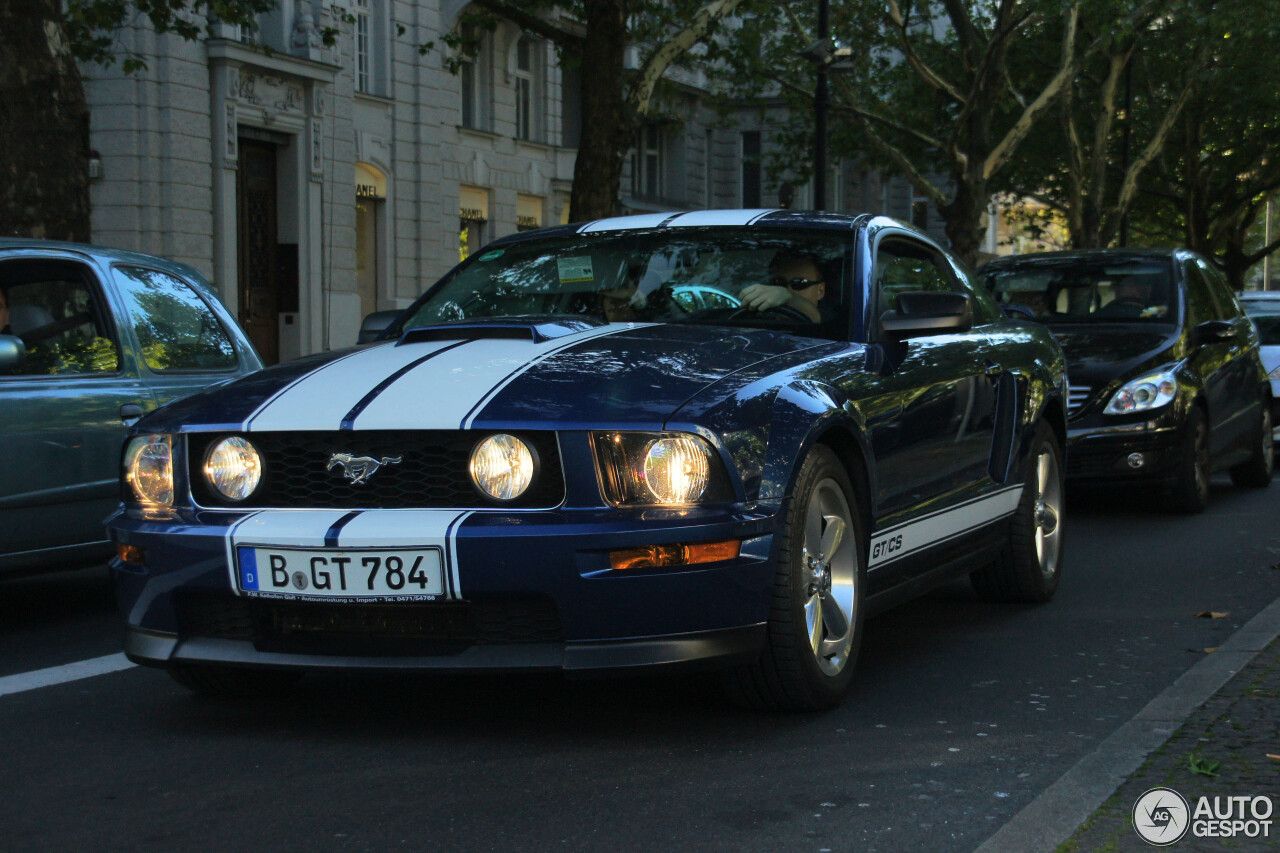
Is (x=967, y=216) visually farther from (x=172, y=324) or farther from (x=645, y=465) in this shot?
(x=645, y=465)

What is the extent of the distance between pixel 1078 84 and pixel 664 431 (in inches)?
1512

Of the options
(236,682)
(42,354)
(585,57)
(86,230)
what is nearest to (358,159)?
(585,57)

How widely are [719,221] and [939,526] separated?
1.33m

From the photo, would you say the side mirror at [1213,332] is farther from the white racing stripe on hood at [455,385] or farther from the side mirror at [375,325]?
the white racing stripe on hood at [455,385]

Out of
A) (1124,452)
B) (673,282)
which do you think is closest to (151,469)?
(673,282)

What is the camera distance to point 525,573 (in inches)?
167

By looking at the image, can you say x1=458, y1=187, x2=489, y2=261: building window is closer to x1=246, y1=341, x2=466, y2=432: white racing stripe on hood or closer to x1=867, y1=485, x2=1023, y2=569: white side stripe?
x1=867, y1=485, x2=1023, y2=569: white side stripe

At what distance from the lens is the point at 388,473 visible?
444 centimetres

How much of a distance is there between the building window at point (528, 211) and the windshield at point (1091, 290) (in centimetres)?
2026

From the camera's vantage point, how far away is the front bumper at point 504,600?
425cm

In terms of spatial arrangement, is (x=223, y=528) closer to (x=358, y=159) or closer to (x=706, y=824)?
(x=706, y=824)

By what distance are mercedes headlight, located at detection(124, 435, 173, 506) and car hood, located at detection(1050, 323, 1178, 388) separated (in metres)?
7.08

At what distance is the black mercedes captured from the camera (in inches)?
414

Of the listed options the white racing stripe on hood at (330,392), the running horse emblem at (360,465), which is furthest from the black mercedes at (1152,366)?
the running horse emblem at (360,465)
